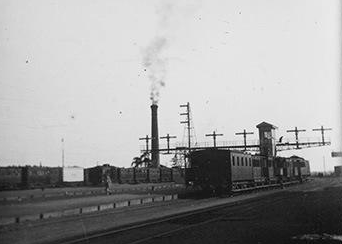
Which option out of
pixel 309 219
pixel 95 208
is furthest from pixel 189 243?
pixel 95 208

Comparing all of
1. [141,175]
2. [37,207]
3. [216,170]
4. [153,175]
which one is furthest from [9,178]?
[153,175]

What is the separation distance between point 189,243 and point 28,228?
20.4 ft

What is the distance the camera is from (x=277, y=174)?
41.4m

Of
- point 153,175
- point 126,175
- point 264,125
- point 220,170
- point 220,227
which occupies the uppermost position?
point 264,125

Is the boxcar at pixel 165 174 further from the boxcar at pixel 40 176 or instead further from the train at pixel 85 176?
the boxcar at pixel 40 176

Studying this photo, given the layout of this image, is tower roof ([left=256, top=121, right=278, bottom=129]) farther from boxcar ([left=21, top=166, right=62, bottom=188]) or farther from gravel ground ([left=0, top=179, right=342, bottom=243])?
gravel ground ([left=0, top=179, right=342, bottom=243])

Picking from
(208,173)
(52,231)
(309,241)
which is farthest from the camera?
(208,173)

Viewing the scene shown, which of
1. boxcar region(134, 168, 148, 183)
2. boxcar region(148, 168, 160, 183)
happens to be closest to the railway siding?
boxcar region(134, 168, 148, 183)

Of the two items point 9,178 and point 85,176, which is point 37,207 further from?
point 85,176

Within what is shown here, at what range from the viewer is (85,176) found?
50.7 meters

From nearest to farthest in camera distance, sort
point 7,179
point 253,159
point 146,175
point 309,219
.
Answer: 1. point 309,219
2. point 253,159
3. point 7,179
4. point 146,175

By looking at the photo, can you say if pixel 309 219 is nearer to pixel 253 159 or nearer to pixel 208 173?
pixel 208 173

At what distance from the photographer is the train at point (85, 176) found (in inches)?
1526

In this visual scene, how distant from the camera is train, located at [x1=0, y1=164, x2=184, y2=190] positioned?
38.8 meters
